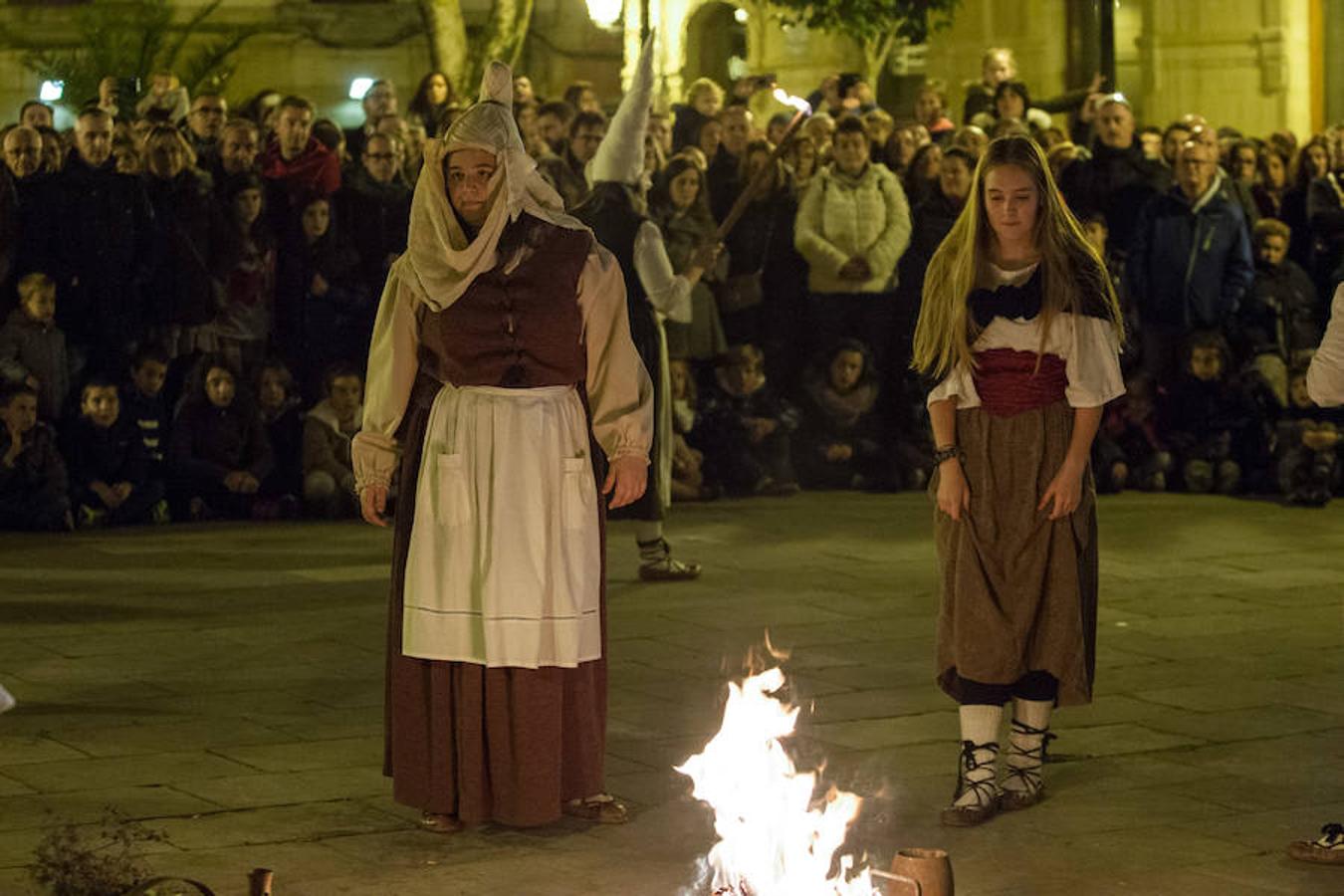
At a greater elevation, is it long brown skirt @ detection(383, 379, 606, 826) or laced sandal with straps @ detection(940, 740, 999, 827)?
long brown skirt @ detection(383, 379, 606, 826)

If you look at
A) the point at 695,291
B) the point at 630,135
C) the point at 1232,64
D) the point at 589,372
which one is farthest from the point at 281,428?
the point at 1232,64

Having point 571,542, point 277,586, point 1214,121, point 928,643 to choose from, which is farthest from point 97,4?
point 571,542

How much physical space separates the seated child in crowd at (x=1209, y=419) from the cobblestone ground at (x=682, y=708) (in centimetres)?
149

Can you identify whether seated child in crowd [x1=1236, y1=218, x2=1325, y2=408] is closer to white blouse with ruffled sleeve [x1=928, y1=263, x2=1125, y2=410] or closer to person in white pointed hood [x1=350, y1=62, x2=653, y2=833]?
white blouse with ruffled sleeve [x1=928, y1=263, x2=1125, y2=410]

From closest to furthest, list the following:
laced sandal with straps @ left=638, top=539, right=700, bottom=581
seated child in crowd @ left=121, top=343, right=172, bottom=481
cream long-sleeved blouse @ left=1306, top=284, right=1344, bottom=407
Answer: cream long-sleeved blouse @ left=1306, top=284, right=1344, bottom=407 → laced sandal with straps @ left=638, top=539, right=700, bottom=581 → seated child in crowd @ left=121, top=343, right=172, bottom=481

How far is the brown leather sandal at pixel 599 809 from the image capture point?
24.3 feet

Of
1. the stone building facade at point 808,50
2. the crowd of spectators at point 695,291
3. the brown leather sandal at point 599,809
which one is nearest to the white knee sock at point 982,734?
the brown leather sandal at point 599,809

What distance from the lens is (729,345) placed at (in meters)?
15.6

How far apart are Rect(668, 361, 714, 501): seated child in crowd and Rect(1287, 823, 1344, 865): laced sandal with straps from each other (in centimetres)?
831

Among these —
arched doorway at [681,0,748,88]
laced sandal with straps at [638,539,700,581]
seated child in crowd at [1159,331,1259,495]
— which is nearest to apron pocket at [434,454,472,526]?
laced sandal with straps at [638,539,700,581]

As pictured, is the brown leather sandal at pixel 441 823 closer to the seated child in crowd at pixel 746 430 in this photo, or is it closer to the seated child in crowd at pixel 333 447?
the seated child in crowd at pixel 333 447

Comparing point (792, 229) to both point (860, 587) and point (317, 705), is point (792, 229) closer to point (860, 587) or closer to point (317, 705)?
point (860, 587)

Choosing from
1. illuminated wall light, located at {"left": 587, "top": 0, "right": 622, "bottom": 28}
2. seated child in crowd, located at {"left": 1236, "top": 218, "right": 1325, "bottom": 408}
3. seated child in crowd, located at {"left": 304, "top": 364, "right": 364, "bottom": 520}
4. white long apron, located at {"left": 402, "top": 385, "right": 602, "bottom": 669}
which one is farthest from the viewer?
illuminated wall light, located at {"left": 587, "top": 0, "right": 622, "bottom": 28}

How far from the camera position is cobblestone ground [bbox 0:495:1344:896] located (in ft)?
23.0
